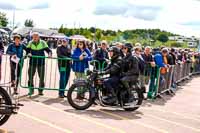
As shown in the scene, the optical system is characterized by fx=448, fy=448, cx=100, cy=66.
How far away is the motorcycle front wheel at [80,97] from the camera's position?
1060 cm

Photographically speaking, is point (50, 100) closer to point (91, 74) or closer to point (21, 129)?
point (91, 74)

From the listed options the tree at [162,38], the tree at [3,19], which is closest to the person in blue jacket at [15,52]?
the tree at [3,19]

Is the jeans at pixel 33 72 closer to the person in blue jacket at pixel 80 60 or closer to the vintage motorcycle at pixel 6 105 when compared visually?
the person in blue jacket at pixel 80 60

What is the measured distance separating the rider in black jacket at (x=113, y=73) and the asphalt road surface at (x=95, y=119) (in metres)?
0.38

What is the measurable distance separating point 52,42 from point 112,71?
2078 inches

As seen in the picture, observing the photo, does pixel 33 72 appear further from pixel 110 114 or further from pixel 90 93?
pixel 110 114

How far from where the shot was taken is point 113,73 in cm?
1077

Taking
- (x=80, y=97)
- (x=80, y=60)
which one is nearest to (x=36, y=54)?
(x=80, y=60)

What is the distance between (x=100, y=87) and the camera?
421 inches

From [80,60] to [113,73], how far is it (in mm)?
1787

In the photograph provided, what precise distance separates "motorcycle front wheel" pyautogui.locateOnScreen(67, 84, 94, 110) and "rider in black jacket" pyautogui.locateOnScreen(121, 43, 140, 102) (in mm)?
902

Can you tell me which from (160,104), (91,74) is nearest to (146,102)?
(160,104)

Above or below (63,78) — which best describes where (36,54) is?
above

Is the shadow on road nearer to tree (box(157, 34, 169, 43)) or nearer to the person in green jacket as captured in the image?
the person in green jacket
